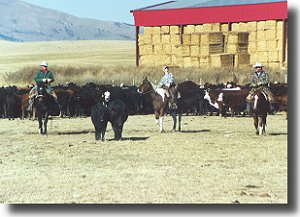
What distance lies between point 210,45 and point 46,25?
11.6 metres

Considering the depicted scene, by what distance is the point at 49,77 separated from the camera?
15.8 meters

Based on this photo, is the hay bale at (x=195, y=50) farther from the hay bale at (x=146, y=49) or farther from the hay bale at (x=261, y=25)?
the hay bale at (x=261, y=25)

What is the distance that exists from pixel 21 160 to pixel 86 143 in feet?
8.76

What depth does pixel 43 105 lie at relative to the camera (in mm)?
16203

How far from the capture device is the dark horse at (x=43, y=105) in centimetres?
1612

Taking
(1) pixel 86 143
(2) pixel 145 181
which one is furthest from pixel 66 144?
(2) pixel 145 181

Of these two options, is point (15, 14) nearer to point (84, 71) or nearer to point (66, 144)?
point (66, 144)

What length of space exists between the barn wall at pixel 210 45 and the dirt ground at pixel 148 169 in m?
1.98

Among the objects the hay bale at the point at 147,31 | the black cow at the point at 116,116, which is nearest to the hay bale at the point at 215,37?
the hay bale at the point at 147,31

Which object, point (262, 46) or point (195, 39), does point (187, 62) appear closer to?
point (195, 39)

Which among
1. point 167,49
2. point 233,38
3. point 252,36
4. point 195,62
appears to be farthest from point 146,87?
point 167,49

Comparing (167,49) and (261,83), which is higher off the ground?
(167,49)

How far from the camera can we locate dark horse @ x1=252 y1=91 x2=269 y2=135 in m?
15.0

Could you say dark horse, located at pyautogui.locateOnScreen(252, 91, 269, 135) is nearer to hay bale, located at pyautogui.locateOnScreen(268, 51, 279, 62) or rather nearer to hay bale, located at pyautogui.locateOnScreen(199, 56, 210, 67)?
hay bale, located at pyautogui.locateOnScreen(268, 51, 279, 62)
